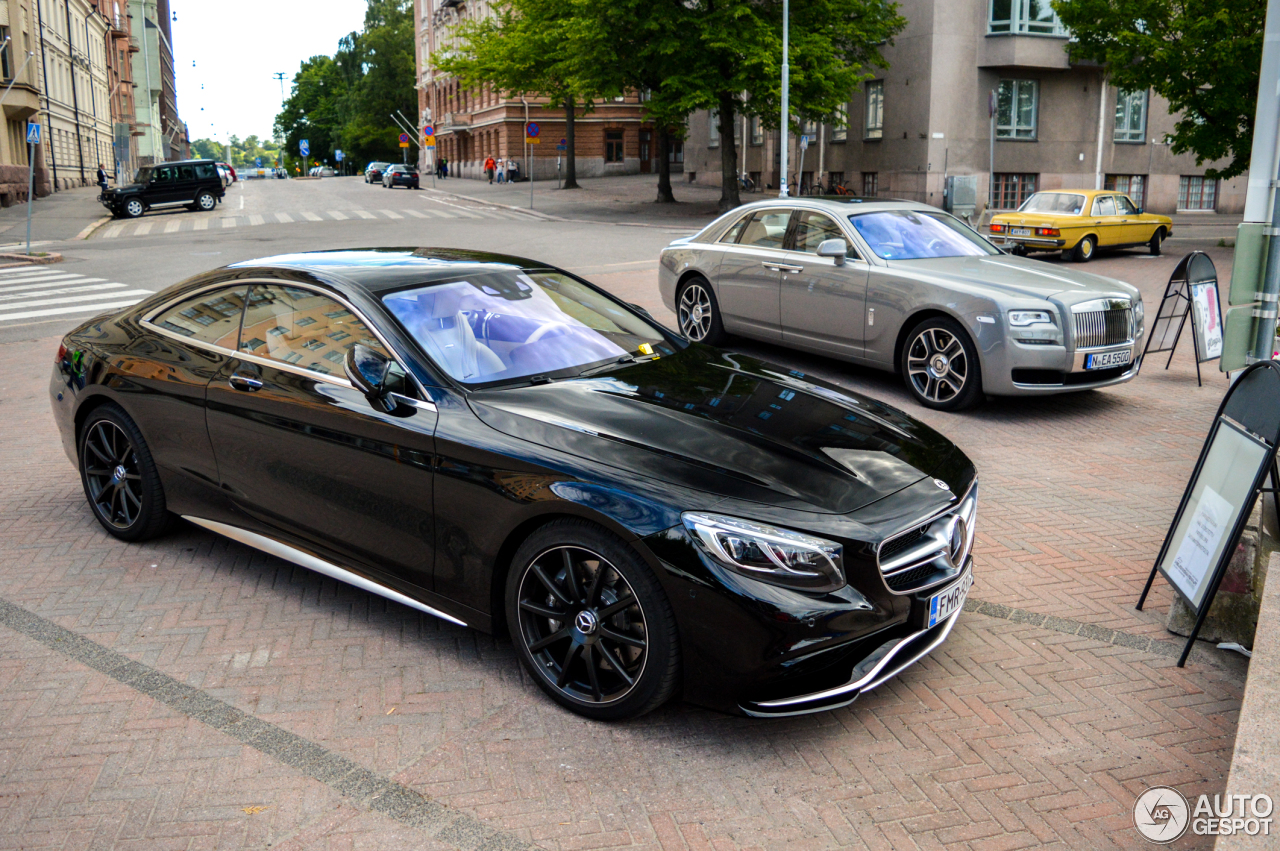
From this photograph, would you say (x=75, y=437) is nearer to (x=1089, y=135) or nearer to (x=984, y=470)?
(x=984, y=470)

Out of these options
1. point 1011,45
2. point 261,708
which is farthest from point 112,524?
point 1011,45

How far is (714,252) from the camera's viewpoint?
1052 cm

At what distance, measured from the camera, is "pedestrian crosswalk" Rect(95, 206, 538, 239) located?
32.2m

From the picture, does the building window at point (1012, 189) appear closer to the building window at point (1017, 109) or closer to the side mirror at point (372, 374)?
the building window at point (1017, 109)

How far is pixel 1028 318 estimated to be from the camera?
784cm

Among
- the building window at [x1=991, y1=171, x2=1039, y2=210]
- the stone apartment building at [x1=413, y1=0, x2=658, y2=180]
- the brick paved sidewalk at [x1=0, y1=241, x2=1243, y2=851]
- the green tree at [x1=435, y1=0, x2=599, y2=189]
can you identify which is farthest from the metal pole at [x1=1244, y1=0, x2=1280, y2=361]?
the stone apartment building at [x1=413, y1=0, x2=658, y2=180]

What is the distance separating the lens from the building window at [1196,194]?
1662 inches

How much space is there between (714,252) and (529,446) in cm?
710

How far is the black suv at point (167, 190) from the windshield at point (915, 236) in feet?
114

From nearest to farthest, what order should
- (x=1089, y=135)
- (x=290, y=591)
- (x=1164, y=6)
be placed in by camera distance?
1. (x=290, y=591)
2. (x=1164, y=6)
3. (x=1089, y=135)

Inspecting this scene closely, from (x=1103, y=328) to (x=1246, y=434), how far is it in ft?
13.5

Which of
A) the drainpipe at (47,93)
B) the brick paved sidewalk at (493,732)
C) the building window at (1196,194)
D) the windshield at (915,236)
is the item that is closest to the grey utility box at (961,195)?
the building window at (1196,194)

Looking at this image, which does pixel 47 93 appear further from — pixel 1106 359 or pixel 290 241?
pixel 1106 359

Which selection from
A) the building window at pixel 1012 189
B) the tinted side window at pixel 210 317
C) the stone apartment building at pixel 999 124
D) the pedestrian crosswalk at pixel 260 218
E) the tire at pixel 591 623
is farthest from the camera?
the building window at pixel 1012 189
